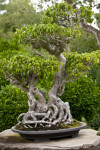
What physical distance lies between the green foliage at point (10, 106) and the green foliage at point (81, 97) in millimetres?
1056

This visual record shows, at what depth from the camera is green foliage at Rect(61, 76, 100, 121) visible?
512 cm

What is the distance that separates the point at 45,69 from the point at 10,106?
168 centimetres

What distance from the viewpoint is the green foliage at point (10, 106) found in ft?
14.8

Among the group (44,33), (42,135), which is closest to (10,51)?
(44,33)

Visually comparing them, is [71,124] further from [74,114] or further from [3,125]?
[74,114]

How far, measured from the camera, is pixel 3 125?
4.54 meters

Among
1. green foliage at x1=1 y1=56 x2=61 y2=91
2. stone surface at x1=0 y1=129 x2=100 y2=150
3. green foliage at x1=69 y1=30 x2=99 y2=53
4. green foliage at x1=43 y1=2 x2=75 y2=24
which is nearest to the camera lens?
stone surface at x1=0 y1=129 x2=100 y2=150

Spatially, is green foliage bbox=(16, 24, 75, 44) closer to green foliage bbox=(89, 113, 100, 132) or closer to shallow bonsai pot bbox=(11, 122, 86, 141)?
shallow bonsai pot bbox=(11, 122, 86, 141)

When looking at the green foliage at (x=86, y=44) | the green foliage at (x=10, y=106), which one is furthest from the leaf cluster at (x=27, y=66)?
the green foliage at (x=86, y=44)

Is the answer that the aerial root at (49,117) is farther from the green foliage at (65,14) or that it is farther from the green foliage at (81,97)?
the green foliage at (81,97)

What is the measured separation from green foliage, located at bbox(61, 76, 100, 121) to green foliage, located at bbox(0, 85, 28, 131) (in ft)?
3.46

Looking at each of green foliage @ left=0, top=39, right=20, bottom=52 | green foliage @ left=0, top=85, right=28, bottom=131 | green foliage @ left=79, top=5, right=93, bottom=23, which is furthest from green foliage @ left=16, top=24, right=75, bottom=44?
green foliage @ left=0, top=39, right=20, bottom=52

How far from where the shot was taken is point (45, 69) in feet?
10.2

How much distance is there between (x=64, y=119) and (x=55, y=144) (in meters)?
0.51
